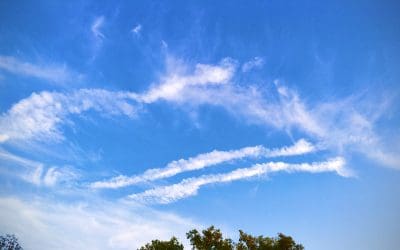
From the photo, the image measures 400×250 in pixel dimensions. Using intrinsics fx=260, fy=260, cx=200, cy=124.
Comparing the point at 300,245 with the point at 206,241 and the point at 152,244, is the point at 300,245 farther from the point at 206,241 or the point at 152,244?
the point at 152,244

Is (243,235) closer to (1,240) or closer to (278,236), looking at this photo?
(278,236)

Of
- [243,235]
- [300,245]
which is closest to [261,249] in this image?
[243,235]

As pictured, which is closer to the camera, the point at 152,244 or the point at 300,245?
the point at 300,245

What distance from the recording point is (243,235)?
1933 inches

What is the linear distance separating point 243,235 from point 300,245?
1036cm

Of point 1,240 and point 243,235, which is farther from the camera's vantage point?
point 1,240

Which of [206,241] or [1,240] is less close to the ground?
[206,241]

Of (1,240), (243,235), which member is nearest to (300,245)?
(243,235)

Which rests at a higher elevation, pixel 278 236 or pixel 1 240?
pixel 278 236

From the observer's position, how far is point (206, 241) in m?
47.8

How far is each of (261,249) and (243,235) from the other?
396 centimetres

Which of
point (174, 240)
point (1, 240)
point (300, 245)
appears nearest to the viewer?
point (300, 245)

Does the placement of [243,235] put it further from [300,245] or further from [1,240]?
[1,240]

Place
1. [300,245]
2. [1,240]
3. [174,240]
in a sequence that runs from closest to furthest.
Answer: [300,245], [174,240], [1,240]
